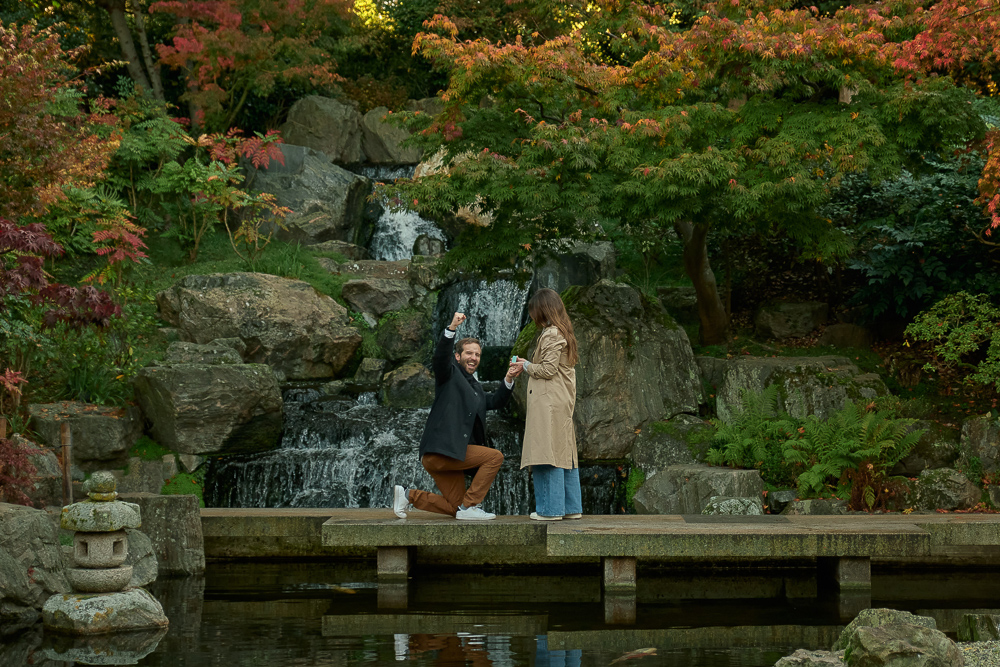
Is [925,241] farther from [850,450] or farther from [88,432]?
[88,432]

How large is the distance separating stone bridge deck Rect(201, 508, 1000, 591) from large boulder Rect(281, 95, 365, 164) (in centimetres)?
1369

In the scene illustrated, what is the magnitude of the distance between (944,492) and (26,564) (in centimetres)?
Answer: 851

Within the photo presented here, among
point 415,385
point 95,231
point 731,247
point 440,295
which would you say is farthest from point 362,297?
point 731,247

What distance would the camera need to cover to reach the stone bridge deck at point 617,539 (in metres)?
7.56

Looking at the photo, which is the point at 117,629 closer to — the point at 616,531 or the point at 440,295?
the point at 616,531

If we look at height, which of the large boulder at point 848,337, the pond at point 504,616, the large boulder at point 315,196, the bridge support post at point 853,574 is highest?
the large boulder at point 315,196

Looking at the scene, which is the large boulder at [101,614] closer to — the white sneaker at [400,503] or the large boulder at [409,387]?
the white sneaker at [400,503]

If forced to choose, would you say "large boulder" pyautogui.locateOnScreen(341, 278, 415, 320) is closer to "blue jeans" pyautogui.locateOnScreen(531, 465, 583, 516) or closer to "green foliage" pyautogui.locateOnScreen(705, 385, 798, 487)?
"green foliage" pyautogui.locateOnScreen(705, 385, 798, 487)

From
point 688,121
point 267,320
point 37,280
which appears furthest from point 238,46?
point 37,280

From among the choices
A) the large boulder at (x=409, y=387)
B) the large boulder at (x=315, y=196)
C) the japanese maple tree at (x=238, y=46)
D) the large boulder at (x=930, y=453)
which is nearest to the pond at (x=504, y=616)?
the large boulder at (x=930, y=453)

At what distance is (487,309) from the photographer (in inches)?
617

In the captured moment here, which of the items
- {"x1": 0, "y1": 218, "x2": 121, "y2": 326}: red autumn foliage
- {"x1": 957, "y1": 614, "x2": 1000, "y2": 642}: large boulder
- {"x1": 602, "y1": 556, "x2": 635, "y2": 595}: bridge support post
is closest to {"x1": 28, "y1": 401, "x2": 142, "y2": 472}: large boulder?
{"x1": 0, "y1": 218, "x2": 121, "y2": 326}: red autumn foliage

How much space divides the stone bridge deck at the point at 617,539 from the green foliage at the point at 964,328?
2.60 metres

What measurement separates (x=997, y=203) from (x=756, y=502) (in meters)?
3.69
